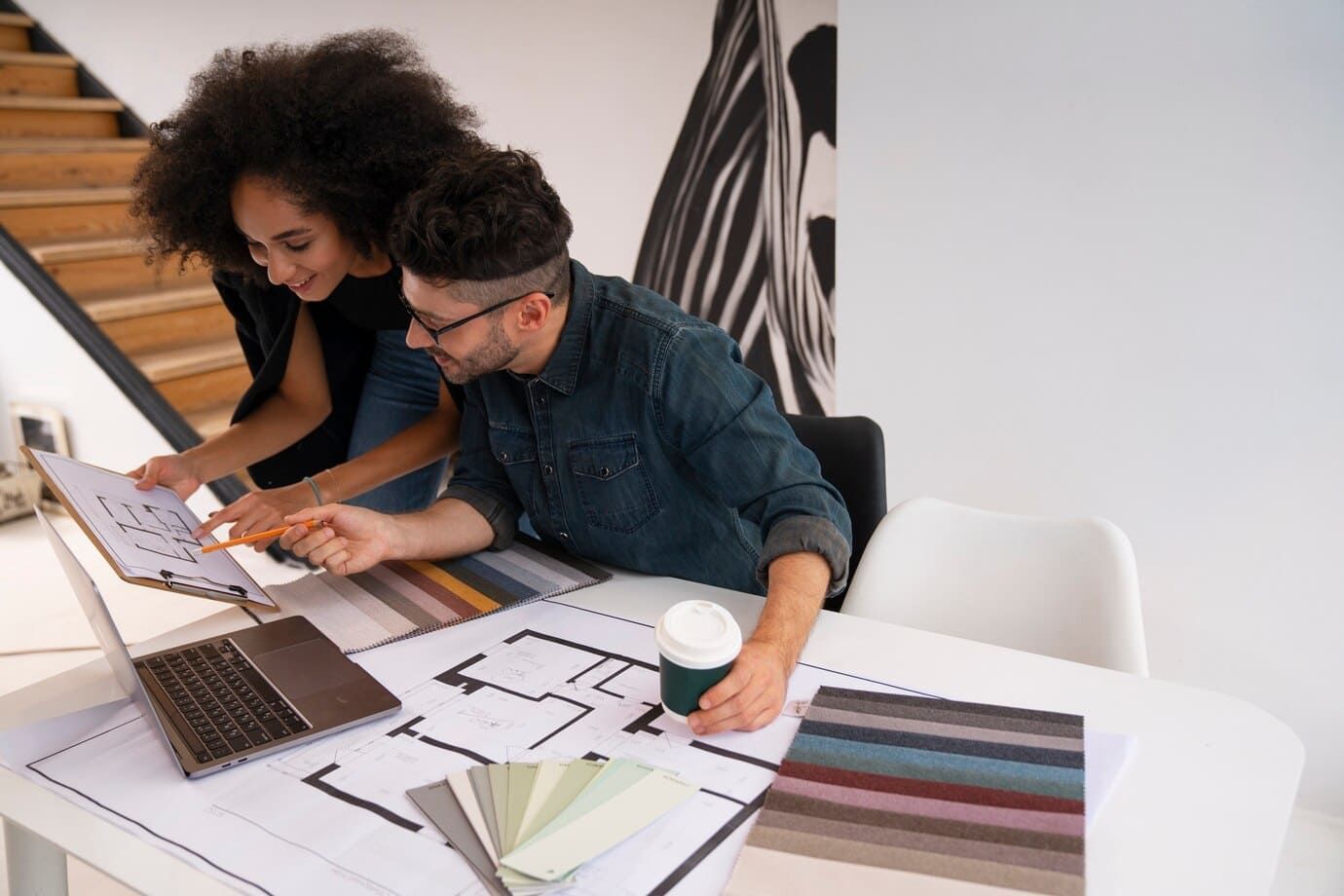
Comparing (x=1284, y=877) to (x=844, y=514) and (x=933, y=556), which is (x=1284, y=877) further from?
(x=844, y=514)

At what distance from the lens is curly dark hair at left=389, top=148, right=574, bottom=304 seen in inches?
54.8

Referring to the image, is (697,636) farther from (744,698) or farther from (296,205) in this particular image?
(296,205)

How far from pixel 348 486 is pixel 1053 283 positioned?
1.52 meters

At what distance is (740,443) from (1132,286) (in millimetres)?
1217

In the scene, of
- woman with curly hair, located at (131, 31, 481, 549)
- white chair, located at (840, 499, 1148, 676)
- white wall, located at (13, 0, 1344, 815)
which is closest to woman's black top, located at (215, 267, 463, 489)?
woman with curly hair, located at (131, 31, 481, 549)

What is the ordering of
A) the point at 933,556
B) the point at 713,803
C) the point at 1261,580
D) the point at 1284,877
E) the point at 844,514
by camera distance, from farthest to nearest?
the point at 1261,580 < the point at 1284,877 < the point at 933,556 < the point at 844,514 < the point at 713,803

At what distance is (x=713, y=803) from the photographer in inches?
38.9

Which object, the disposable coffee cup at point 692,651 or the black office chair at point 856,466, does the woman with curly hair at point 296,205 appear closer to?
the black office chair at point 856,466

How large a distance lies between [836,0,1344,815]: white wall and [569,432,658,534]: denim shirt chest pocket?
118 cm

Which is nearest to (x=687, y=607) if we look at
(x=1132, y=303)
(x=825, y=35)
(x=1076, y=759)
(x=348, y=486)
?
(x=1076, y=759)

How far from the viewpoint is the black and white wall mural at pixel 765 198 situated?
2539 mm

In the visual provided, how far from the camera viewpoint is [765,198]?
266 centimetres

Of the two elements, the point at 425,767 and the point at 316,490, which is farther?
the point at 316,490

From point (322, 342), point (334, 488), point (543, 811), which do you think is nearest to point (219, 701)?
point (543, 811)
